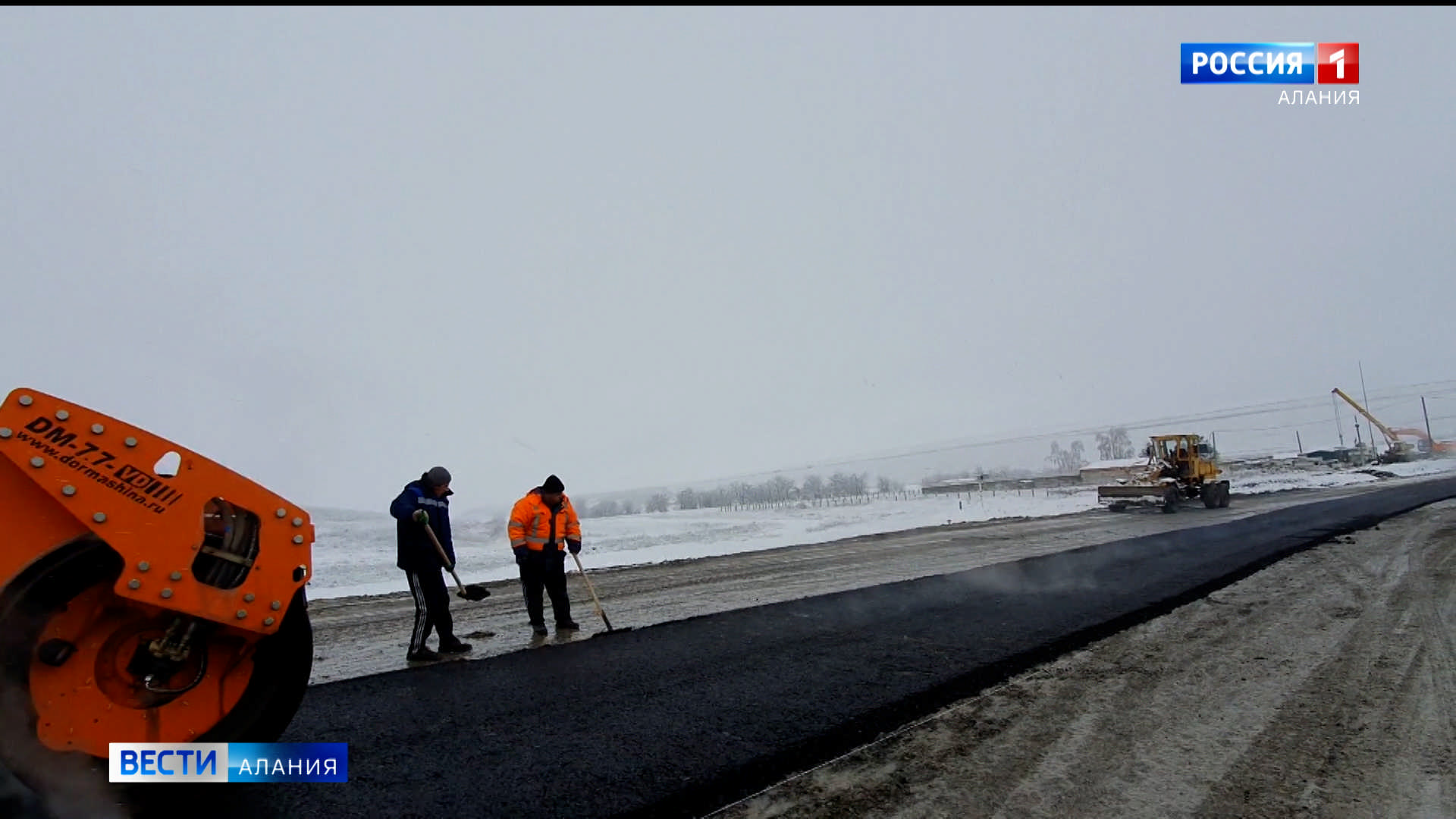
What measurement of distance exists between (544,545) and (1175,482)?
75.0 ft

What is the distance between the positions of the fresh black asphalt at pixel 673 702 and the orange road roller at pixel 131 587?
37cm

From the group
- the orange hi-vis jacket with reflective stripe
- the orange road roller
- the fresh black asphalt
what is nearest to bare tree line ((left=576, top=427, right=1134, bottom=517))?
the orange hi-vis jacket with reflective stripe

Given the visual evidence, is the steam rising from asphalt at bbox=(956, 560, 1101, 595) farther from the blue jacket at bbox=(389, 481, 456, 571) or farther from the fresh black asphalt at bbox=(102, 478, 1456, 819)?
the blue jacket at bbox=(389, 481, 456, 571)

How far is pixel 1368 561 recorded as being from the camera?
9.38 m

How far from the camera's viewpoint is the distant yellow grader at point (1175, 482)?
22.9 m

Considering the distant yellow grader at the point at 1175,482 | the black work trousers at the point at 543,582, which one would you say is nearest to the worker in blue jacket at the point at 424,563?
the black work trousers at the point at 543,582

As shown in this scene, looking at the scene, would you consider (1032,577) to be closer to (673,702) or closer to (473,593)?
(673,702)

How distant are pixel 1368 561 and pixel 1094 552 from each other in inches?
139

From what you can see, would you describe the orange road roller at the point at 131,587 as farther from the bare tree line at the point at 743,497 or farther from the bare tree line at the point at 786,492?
the bare tree line at the point at 743,497

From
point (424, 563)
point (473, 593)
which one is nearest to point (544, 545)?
point (473, 593)

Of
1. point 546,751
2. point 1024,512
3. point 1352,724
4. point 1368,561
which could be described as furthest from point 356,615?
point 1024,512

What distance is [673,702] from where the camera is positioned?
433 cm

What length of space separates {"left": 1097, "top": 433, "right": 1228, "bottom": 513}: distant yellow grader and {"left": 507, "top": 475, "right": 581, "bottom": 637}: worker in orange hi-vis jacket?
72.2 feet

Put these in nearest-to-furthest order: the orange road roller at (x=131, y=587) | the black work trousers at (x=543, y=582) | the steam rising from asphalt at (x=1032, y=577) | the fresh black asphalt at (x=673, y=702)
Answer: the orange road roller at (x=131, y=587), the fresh black asphalt at (x=673, y=702), the black work trousers at (x=543, y=582), the steam rising from asphalt at (x=1032, y=577)
